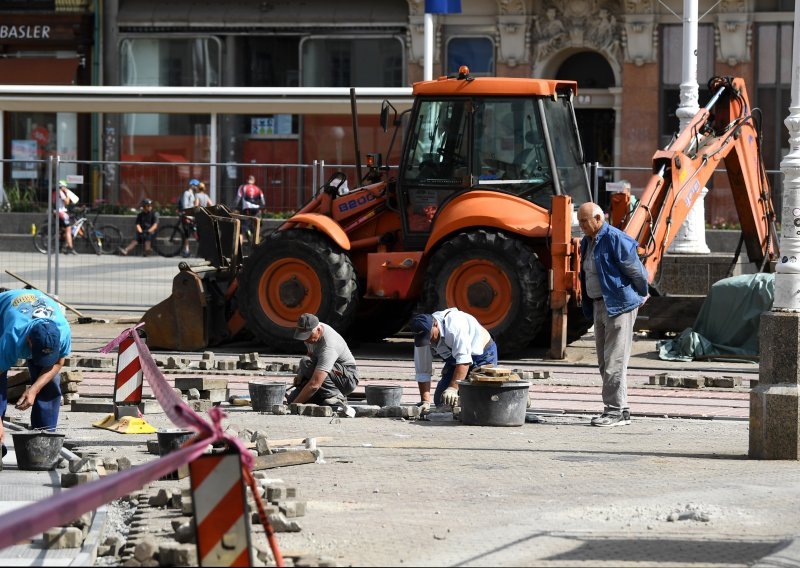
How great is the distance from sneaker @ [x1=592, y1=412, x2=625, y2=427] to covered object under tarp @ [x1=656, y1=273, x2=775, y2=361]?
5.04 meters

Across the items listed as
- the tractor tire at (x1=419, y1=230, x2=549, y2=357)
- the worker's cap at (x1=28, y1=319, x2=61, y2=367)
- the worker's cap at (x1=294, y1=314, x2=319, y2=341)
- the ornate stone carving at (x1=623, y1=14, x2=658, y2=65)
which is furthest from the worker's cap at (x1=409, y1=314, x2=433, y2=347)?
the ornate stone carving at (x1=623, y1=14, x2=658, y2=65)

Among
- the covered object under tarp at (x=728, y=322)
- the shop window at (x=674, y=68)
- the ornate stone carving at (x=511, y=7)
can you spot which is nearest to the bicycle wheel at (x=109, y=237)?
the ornate stone carving at (x=511, y=7)

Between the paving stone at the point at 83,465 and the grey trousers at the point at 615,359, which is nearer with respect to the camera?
the paving stone at the point at 83,465

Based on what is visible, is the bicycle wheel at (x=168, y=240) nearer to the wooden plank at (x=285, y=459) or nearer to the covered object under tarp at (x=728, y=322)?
the covered object under tarp at (x=728, y=322)

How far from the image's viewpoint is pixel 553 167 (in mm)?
16156

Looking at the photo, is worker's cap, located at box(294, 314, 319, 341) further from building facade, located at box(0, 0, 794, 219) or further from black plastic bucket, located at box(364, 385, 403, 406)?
building facade, located at box(0, 0, 794, 219)

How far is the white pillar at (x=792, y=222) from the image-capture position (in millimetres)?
10414

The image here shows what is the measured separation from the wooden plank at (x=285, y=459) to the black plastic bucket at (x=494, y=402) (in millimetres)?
2025

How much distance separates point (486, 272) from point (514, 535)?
27.7 ft

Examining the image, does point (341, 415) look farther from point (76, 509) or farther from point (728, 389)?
point (76, 509)

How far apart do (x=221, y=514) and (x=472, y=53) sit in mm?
27465

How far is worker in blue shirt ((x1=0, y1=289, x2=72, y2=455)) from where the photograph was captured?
1003 centimetres

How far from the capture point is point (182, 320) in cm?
1712

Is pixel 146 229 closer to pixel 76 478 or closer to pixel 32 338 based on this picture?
pixel 32 338
